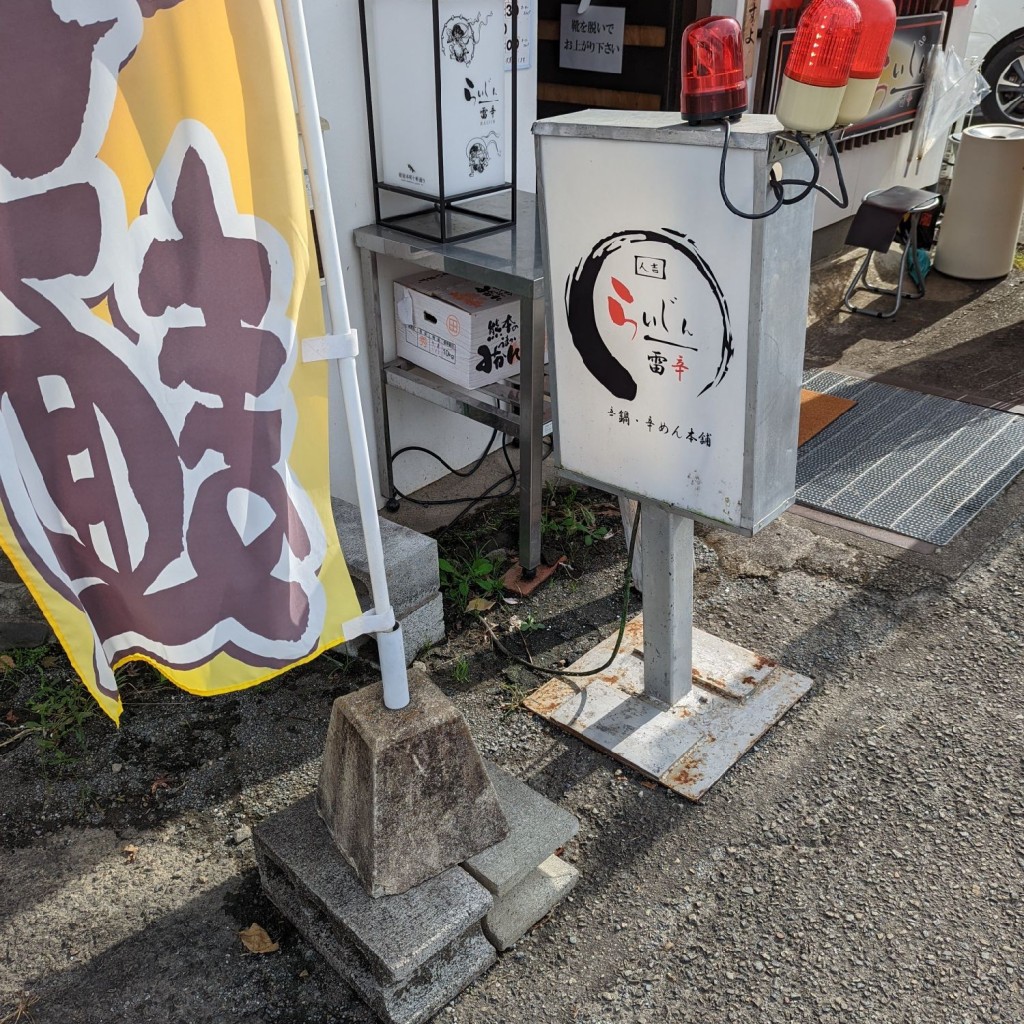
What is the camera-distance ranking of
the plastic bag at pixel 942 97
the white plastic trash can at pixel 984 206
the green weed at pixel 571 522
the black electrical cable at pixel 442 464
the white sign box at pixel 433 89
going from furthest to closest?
the plastic bag at pixel 942 97 < the white plastic trash can at pixel 984 206 < the black electrical cable at pixel 442 464 < the green weed at pixel 571 522 < the white sign box at pixel 433 89

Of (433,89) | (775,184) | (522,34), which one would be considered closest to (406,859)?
(775,184)

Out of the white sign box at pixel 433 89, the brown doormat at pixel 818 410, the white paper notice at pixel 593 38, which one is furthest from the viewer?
the white paper notice at pixel 593 38

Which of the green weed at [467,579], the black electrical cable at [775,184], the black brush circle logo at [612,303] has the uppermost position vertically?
the black electrical cable at [775,184]

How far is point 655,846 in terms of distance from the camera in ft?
9.93

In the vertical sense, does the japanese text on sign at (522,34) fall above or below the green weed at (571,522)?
above

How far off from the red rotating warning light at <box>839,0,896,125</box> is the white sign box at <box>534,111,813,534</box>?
0.19 m

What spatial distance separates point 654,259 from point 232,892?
7.59 feet

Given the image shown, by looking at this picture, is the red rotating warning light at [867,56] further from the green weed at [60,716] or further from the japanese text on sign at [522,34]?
the green weed at [60,716]

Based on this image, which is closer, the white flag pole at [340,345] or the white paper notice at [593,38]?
the white flag pole at [340,345]

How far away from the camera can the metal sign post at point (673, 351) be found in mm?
2527

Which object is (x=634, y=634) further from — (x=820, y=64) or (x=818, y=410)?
(x=818, y=410)

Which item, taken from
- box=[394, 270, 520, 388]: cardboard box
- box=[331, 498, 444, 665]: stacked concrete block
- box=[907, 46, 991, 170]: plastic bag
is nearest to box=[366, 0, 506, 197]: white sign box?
box=[394, 270, 520, 388]: cardboard box

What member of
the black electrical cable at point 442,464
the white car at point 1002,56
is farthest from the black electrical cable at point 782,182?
the white car at point 1002,56

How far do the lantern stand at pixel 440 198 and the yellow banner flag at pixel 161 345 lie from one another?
6.47 ft
